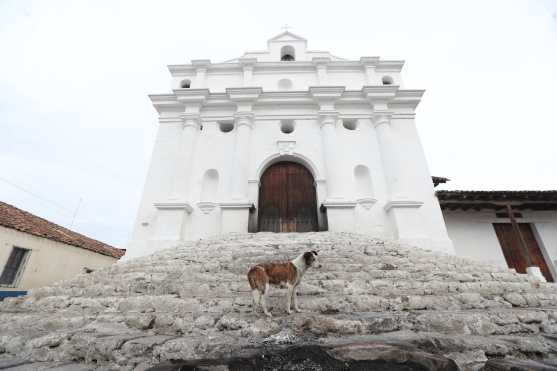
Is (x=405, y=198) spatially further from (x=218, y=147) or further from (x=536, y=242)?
(x=218, y=147)

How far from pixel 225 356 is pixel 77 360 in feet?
5.41

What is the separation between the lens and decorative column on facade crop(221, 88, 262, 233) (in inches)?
347

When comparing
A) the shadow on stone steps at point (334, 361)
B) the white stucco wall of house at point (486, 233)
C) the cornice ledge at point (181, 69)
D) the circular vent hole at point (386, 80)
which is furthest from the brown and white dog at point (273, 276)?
the cornice ledge at point (181, 69)

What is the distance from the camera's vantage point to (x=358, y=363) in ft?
6.58

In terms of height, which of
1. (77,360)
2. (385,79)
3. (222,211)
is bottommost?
(77,360)

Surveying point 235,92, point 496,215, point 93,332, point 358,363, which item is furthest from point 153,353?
point 496,215

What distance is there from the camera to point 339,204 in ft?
29.3

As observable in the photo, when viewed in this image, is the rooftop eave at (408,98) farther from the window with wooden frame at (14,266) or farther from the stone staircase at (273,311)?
the window with wooden frame at (14,266)

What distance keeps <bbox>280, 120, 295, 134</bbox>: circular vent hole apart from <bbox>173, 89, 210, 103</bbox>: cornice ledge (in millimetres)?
3948

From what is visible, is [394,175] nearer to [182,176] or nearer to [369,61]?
[369,61]

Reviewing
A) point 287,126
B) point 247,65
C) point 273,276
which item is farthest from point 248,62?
point 273,276

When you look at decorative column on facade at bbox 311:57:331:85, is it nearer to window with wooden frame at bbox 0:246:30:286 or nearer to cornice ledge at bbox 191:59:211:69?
cornice ledge at bbox 191:59:211:69

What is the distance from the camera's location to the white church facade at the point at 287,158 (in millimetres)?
8891

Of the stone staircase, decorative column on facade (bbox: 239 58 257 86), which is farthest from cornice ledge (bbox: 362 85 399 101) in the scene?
the stone staircase
